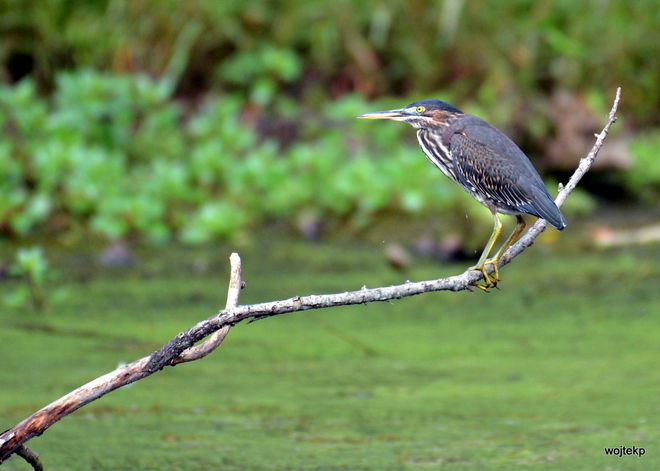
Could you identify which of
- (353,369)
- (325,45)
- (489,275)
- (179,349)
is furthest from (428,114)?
(325,45)

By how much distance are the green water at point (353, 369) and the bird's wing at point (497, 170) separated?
642 mm

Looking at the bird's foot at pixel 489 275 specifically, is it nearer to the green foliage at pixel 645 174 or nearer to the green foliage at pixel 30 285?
the green foliage at pixel 30 285

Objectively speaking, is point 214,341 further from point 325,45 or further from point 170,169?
point 325,45

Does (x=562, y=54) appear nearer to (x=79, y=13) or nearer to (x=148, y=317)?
(x=79, y=13)

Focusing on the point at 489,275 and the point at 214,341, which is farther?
the point at 489,275

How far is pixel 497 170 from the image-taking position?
8.54 feet

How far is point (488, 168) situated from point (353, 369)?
1.04 m

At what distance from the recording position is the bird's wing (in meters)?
2.54

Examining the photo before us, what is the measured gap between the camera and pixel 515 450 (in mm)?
2580

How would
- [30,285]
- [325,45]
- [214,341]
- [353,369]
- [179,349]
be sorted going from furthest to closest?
[325,45] → [30,285] → [353,369] → [214,341] → [179,349]

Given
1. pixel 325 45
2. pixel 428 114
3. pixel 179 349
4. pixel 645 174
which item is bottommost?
pixel 179 349

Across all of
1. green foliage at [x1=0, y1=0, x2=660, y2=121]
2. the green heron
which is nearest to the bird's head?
the green heron

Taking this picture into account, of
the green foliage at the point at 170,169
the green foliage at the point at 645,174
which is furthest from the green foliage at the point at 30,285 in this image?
the green foliage at the point at 645,174

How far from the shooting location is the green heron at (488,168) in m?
2.53
